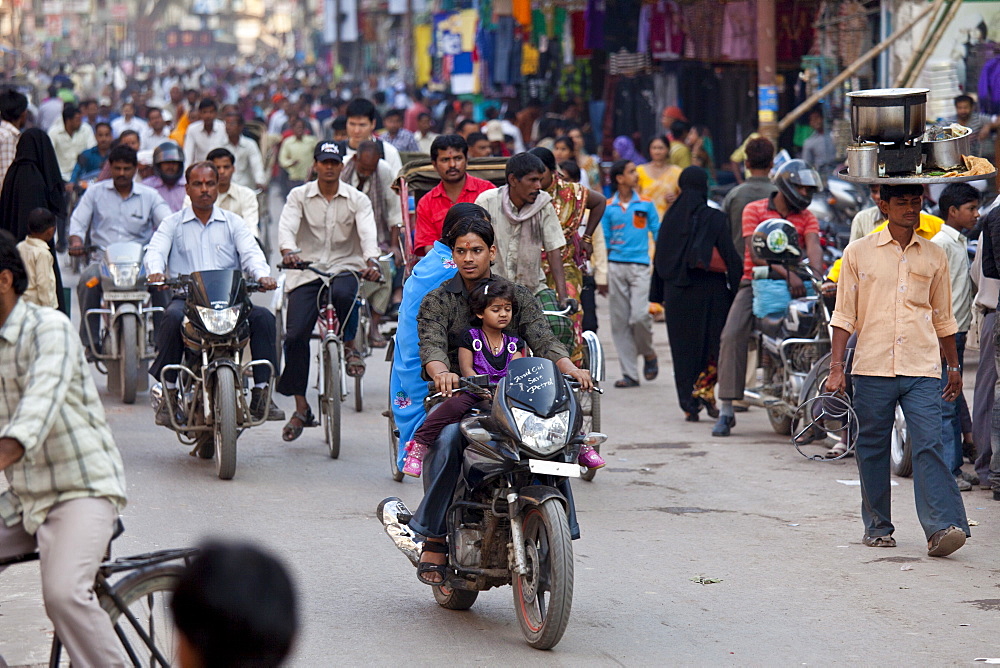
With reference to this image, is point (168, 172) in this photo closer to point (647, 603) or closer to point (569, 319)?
point (569, 319)

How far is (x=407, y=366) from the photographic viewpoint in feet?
20.6

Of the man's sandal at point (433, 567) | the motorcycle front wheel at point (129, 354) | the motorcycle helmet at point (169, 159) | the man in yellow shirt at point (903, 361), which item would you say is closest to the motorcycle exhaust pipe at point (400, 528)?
the man's sandal at point (433, 567)

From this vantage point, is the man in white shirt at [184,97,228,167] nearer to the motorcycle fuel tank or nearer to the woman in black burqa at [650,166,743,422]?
the woman in black burqa at [650,166,743,422]

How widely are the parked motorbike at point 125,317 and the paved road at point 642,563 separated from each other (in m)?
1.00

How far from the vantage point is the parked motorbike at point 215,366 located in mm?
8336

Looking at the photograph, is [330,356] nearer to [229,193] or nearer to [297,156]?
[229,193]

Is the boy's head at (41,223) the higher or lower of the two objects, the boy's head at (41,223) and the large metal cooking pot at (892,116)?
the lower

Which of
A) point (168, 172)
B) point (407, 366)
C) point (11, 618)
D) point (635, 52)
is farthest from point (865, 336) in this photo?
point (635, 52)

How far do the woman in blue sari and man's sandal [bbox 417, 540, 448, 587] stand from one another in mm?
474

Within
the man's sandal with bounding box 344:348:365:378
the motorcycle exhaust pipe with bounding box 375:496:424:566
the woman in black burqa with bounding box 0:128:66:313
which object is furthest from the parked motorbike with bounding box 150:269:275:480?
the woman in black burqa with bounding box 0:128:66:313

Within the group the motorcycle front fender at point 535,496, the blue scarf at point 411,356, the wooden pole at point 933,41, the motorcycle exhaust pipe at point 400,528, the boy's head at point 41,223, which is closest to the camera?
the motorcycle front fender at point 535,496

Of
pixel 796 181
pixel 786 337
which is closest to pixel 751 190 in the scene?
pixel 796 181

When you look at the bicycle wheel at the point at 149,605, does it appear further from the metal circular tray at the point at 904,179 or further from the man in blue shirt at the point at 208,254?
the man in blue shirt at the point at 208,254

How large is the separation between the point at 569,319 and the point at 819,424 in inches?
68.3
